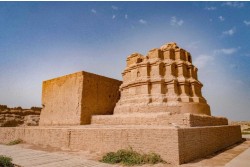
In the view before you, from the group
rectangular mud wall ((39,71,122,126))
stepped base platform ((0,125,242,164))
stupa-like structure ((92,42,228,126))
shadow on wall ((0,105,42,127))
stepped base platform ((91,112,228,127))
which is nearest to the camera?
stepped base platform ((0,125,242,164))

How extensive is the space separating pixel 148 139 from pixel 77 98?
255 inches

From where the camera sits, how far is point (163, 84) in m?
11.6

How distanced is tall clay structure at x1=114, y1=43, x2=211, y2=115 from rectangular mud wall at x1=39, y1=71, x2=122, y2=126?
4.64 feet

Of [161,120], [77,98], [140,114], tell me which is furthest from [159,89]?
[77,98]

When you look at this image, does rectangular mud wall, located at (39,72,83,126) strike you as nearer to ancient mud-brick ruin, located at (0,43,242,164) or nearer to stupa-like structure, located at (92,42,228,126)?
ancient mud-brick ruin, located at (0,43,242,164)

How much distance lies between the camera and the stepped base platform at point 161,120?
8113 mm

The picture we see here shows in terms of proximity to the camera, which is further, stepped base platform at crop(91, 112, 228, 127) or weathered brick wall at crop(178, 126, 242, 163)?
stepped base platform at crop(91, 112, 228, 127)

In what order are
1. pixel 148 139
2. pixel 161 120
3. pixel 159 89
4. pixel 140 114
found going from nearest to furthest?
pixel 148 139 → pixel 161 120 → pixel 140 114 → pixel 159 89

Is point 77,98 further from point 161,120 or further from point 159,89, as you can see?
point 161,120

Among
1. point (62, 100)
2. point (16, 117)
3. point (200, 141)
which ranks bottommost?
point (200, 141)

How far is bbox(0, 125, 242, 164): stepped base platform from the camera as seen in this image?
21.8 feet

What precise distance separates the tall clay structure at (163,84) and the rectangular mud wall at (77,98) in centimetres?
141

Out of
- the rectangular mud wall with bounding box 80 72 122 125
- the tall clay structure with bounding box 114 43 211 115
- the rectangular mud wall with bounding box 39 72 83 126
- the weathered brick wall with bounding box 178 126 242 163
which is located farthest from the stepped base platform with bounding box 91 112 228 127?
the rectangular mud wall with bounding box 39 72 83 126

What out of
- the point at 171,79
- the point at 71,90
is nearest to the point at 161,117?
the point at 171,79
